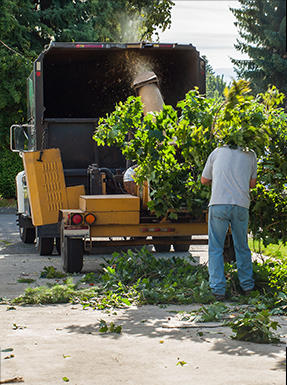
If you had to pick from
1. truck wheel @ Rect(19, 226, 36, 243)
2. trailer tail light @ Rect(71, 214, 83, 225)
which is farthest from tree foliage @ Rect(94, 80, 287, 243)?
truck wheel @ Rect(19, 226, 36, 243)

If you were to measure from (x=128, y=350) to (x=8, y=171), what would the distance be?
21.4 m

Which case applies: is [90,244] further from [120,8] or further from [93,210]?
[120,8]

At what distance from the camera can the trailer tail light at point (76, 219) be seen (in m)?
9.91

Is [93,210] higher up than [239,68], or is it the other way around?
[239,68]

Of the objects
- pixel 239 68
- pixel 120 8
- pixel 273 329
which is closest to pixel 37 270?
pixel 273 329

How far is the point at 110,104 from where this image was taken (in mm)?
13758

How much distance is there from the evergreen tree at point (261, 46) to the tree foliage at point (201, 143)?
26.9m

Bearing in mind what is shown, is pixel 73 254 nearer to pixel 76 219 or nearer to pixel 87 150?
pixel 76 219

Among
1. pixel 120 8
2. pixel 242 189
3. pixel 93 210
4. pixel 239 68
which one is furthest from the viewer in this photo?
pixel 239 68

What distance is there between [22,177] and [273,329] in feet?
→ 27.6

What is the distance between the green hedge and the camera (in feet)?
86.6

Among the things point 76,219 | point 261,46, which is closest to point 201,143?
point 76,219

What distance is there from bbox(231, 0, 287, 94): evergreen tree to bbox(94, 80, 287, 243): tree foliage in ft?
88.2

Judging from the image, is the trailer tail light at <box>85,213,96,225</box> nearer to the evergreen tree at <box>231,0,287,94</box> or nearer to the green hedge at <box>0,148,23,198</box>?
the green hedge at <box>0,148,23,198</box>
